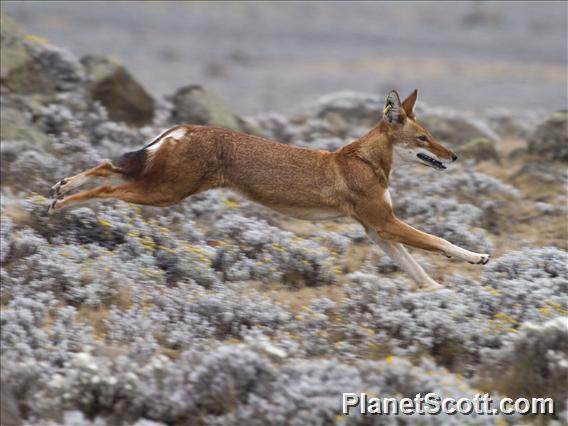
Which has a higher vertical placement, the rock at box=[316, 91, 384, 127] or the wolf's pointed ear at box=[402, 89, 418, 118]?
the rock at box=[316, 91, 384, 127]

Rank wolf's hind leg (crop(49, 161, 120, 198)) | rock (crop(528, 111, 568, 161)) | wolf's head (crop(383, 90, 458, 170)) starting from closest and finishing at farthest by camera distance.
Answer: wolf's hind leg (crop(49, 161, 120, 198)) < wolf's head (crop(383, 90, 458, 170)) < rock (crop(528, 111, 568, 161))

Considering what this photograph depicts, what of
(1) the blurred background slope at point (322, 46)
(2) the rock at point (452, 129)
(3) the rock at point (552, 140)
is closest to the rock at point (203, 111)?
(2) the rock at point (452, 129)

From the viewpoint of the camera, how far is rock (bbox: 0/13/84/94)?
12938mm

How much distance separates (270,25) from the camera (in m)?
49.0

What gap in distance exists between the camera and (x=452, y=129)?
679 inches

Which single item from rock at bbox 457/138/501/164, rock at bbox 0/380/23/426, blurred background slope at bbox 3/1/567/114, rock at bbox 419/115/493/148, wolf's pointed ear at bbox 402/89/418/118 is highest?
blurred background slope at bbox 3/1/567/114

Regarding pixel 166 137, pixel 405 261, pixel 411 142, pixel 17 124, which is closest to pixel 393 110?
pixel 411 142

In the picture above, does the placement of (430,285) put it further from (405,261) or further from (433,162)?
(433,162)

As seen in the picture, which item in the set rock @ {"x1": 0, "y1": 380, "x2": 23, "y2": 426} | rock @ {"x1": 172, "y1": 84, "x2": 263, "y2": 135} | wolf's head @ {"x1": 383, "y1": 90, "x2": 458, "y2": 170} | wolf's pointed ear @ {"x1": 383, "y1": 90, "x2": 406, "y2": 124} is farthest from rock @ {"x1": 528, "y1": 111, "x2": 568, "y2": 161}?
rock @ {"x1": 0, "y1": 380, "x2": 23, "y2": 426}

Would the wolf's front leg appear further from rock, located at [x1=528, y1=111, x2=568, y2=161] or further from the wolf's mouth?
rock, located at [x1=528, y1=111, x2=568, y2=161]

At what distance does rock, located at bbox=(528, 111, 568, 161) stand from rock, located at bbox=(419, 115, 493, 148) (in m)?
1.55

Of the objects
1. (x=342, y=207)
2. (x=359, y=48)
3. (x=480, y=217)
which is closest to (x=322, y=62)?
(x=359, y=48)

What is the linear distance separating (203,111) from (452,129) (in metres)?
5.43

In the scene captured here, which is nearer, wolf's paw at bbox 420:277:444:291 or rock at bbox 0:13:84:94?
wolf's paw at bbox 420:277:444:291
